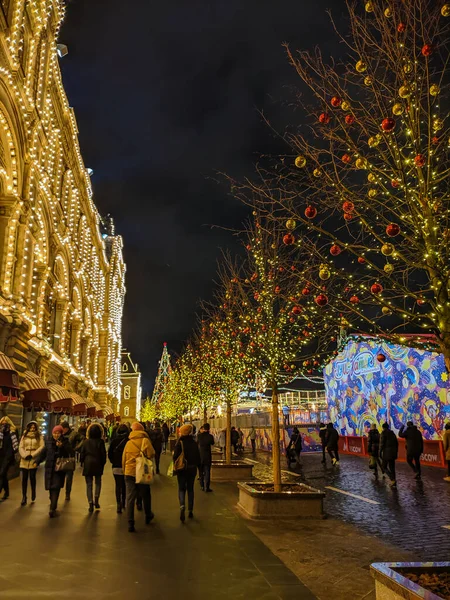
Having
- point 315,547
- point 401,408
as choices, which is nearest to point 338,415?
point 401,408

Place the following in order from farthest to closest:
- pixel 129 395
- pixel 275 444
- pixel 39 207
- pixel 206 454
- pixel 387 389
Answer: pixel 129 395
pixel 387 389
pixel 39 207
pixel 206 454
pixel 275 444

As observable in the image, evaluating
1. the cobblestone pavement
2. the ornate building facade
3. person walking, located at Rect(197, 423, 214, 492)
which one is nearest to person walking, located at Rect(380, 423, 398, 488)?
the cobblestone pavement

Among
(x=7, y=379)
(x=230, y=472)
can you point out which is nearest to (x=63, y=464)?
(x=7, y=379)

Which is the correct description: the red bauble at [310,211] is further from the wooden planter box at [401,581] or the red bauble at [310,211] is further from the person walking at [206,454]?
the person walking at [206,454]

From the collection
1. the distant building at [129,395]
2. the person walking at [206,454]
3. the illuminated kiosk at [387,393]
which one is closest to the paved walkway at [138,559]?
the person walking at [206,454]

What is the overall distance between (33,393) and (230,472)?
26.2 ft

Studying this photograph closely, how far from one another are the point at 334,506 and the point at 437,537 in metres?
3.44

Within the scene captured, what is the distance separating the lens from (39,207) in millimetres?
23938

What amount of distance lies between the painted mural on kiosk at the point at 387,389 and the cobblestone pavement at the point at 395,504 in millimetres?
2844

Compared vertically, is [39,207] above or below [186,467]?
above

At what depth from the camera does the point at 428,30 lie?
6.18 m

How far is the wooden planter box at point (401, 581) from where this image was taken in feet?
12.6

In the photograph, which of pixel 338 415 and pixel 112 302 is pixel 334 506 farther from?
pixel 112 302

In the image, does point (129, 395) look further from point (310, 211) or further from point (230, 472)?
point (310, 211)
